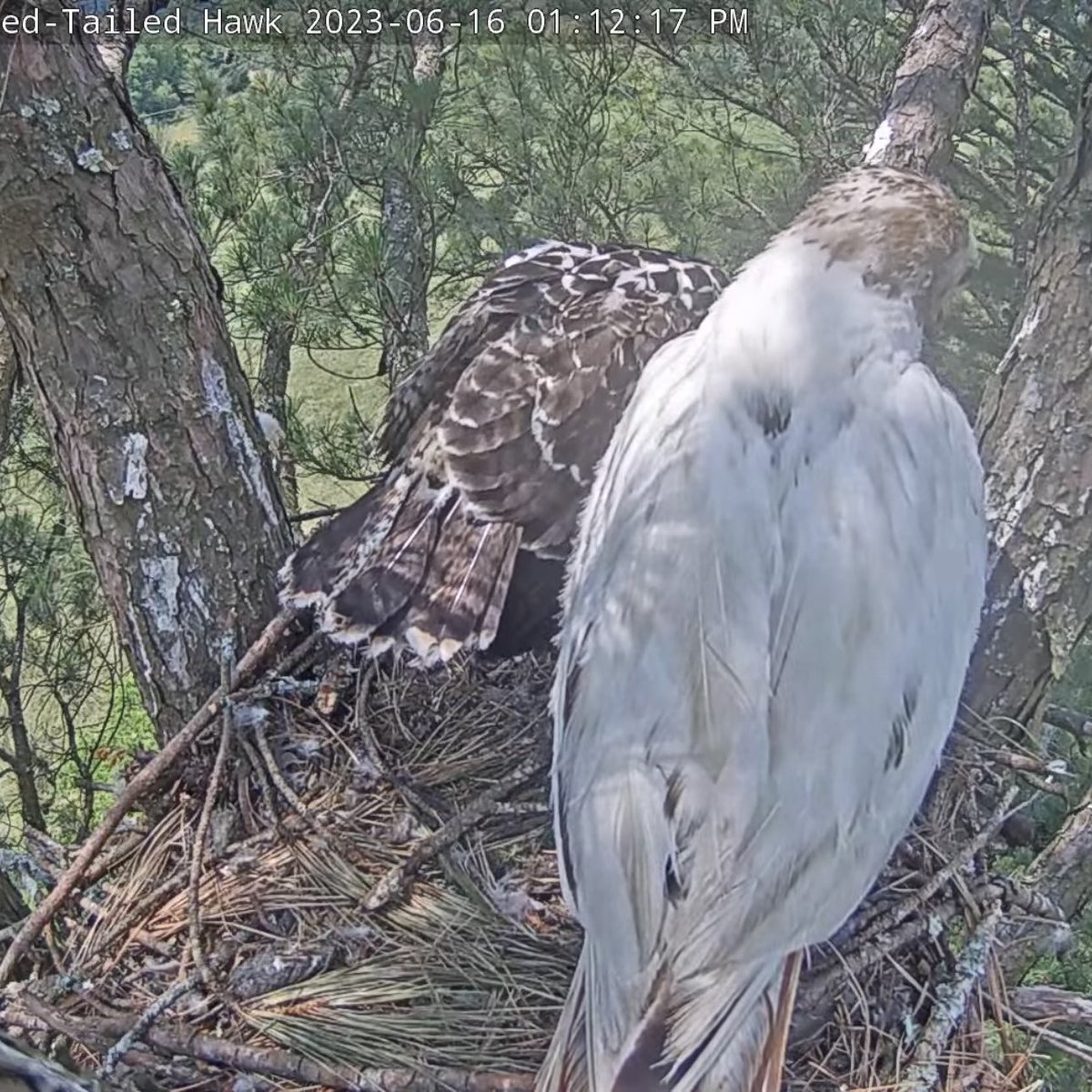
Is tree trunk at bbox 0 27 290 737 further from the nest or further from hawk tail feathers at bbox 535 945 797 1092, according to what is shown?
hawk tail feathers at bbox 535 945 797 1092

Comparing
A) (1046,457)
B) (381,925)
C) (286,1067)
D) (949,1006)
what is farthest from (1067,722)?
(286,1067)

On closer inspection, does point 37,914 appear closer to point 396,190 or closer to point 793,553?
point 793,553

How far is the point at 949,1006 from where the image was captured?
5.98 feet

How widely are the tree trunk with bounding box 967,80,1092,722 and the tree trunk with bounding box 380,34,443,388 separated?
6.26ft

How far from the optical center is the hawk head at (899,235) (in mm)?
1734

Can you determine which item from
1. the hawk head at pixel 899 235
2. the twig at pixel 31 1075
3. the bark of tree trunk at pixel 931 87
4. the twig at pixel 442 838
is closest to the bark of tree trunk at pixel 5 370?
the twig at pixel 442 838

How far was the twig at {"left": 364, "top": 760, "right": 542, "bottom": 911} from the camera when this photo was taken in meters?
Answer: 2.02

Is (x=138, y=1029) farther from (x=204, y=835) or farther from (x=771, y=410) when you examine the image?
(x=771, y=410)

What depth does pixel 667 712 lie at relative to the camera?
1.52 metres

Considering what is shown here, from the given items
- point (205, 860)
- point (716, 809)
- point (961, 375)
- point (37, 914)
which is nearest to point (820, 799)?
point (716, 809)

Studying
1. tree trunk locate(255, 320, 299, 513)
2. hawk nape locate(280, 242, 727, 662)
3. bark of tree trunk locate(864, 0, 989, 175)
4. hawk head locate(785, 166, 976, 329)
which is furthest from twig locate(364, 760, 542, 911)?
tree trunk locate(255, 320, 299, 513)

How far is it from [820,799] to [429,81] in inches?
105

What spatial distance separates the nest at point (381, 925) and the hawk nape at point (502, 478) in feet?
0.73

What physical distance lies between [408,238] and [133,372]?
191 cm
